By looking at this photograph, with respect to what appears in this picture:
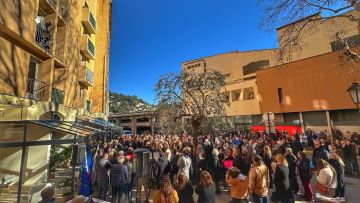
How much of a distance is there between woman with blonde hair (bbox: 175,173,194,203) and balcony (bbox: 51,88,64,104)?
31.9 feet

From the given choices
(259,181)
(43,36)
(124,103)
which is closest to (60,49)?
(43,36)

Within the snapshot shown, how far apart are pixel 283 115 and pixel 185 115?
16.9 meters

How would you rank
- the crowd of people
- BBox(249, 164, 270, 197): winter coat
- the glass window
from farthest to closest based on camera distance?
the glass window < BBox(249, 164, 270, 197): winter coat < the crowd of people

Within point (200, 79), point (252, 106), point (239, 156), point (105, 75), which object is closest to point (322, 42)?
point (252, 106)

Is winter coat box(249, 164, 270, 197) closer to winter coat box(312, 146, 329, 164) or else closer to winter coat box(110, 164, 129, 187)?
winter coat box(312, 146, 329, 164)

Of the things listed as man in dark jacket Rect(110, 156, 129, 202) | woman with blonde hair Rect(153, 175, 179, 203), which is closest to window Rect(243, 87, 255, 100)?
man in dark jacket Rect(110, 156, 129, 202)

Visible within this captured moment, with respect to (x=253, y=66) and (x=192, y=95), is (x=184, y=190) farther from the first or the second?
(x=253, y=66)

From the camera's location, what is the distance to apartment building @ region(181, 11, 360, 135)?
1848 centimetres

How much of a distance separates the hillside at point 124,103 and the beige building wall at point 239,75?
49168mm

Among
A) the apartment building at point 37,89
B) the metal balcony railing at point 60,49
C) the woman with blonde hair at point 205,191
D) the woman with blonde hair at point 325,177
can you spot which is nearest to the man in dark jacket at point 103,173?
the apartment building at point 37,89

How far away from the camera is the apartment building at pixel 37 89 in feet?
25.2

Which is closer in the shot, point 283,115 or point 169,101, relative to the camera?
point 169,101

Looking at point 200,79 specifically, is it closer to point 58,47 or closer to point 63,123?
point 63,123

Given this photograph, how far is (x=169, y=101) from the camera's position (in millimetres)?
12047
